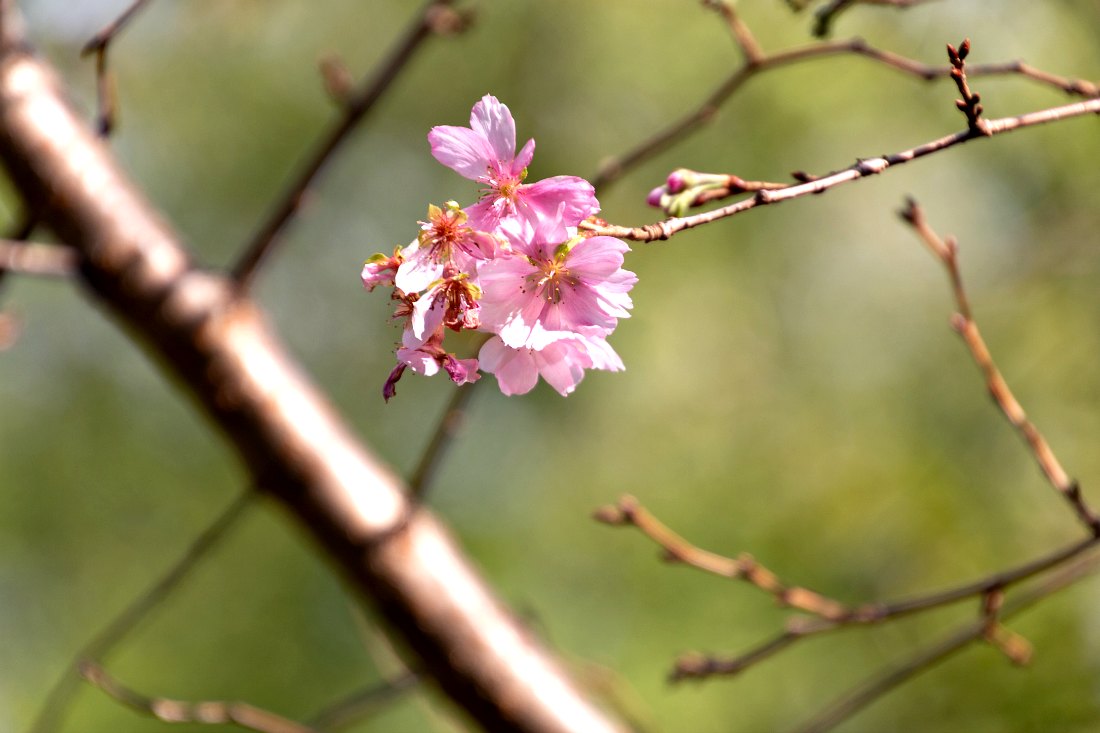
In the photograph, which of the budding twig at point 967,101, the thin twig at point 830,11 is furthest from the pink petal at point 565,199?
the thin twig at point 830,11

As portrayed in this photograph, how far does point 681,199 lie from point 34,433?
227 inches

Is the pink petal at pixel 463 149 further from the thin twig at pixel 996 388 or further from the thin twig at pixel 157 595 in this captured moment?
the thin twig at pixel 157 595

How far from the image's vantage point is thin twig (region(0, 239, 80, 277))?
136cm

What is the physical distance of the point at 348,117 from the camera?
1.47m

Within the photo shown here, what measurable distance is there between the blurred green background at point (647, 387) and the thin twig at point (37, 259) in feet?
3.14

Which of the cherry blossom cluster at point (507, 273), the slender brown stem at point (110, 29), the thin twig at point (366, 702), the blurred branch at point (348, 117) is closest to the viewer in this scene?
the cherry blossom cluster at point (507, 273)

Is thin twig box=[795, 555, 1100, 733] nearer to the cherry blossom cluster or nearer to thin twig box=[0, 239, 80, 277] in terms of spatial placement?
the cherry blossom cluster

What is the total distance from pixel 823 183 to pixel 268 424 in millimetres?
1096

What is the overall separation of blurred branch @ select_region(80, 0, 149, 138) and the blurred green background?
89 cm

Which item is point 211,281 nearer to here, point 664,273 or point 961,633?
point 961,633

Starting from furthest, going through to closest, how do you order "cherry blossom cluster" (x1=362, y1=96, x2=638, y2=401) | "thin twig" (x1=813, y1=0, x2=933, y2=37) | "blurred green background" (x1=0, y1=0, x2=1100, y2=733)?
"blurred green background" (x1=0, y1=0, x2=1100, y2=733), "thin twig" (x1=813, y1=0, x2=933, y2=37), "cherry blossom cluster" (x1=362, y1=96, x2=638, y2=401)

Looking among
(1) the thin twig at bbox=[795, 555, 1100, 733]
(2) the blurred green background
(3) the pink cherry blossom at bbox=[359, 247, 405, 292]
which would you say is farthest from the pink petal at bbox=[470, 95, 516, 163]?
(2) the blurred green background

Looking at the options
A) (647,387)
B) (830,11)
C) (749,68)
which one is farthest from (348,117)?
(647,387)

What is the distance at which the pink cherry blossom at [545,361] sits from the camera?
30.8 inches
